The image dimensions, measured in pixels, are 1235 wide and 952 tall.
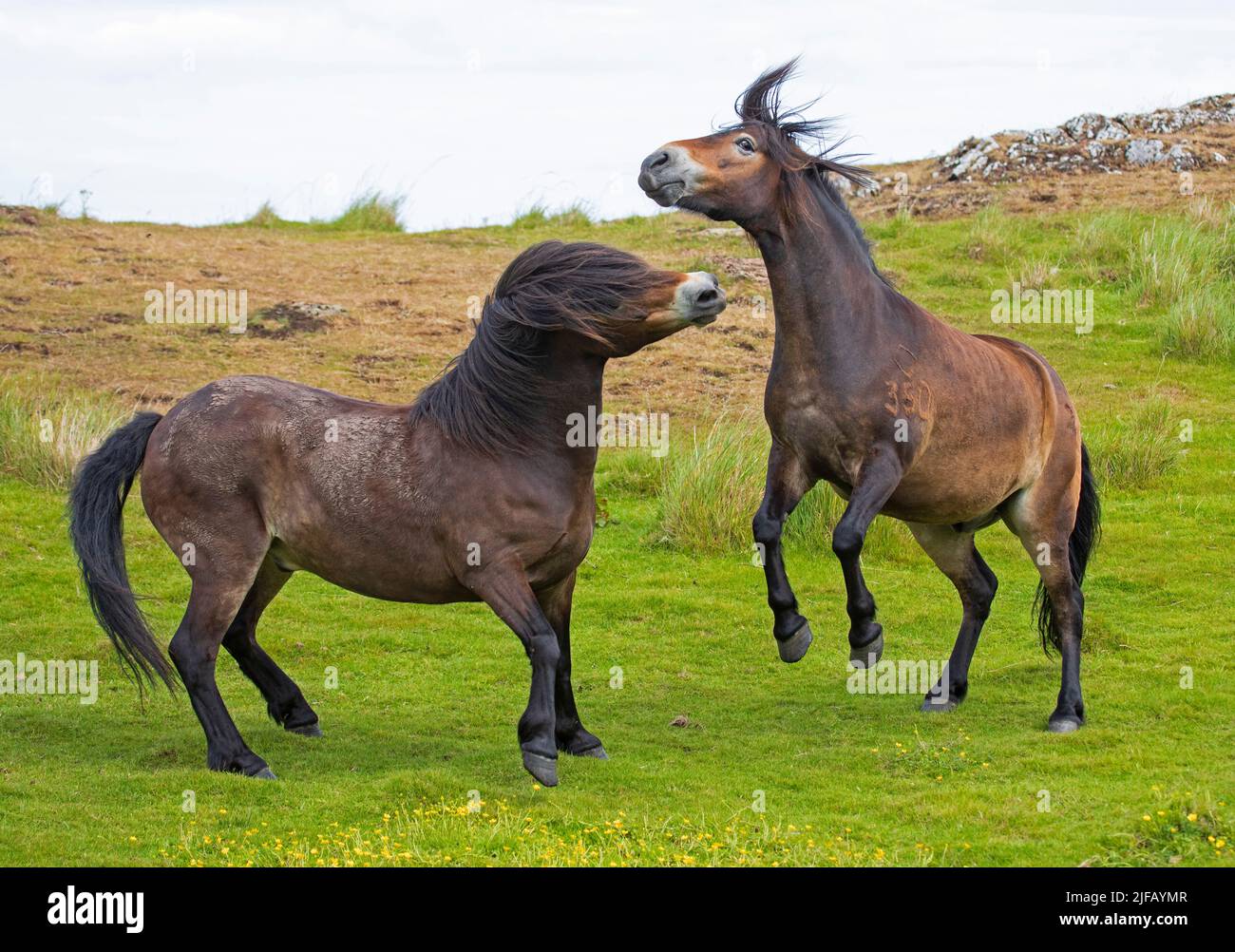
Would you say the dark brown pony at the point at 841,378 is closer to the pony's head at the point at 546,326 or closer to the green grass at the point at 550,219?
the pony's head at the point at 546,326

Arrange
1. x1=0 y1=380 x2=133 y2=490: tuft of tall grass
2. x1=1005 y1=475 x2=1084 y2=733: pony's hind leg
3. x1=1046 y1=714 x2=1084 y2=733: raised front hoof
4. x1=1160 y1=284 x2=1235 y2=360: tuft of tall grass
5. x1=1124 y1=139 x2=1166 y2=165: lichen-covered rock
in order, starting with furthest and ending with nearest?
x1=1124 y1=139 x2=1166 y2=165: lichen-covered rock < x1=1160 y1=284 x2=1235 y2=360: tuft of tall grass < x1=0 y1=380 x2=133 y2=490: tuft of tall grass < x1=1005 y1=475 x2=1084 y2=733: pony's hind leg < x1=1046 y1=714 x2=1084 y2=733: raised front hoof

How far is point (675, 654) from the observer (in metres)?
10.4

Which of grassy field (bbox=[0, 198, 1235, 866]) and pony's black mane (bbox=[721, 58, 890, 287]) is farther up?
pony's black mane (bbox=[721, 58, 890, 287])

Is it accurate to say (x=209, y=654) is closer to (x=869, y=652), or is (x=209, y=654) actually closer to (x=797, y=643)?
(x=797, y=643)

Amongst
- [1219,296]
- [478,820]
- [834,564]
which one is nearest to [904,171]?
[1219,296]

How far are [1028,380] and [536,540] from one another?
3419 millimetres

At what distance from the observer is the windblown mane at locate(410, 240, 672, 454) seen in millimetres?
7277

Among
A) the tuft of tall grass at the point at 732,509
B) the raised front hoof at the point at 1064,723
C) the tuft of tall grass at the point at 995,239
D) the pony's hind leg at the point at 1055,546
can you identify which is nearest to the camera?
the raised front hoof at the point at 1064,723

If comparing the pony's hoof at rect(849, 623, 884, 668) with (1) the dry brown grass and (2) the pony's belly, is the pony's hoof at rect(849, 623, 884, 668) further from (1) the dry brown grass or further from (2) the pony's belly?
(1) the dry brown grass

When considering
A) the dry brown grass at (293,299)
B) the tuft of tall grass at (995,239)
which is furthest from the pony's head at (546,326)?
the tuft of tall grass at (995,239)

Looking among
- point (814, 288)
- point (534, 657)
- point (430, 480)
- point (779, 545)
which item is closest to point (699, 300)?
point (814, 288)

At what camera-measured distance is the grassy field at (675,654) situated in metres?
6.52

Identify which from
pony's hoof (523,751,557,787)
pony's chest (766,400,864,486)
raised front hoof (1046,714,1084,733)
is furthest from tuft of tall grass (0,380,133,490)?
raised front hoof (1046,714,1084,733)

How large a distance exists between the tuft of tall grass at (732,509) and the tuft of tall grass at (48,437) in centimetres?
536
